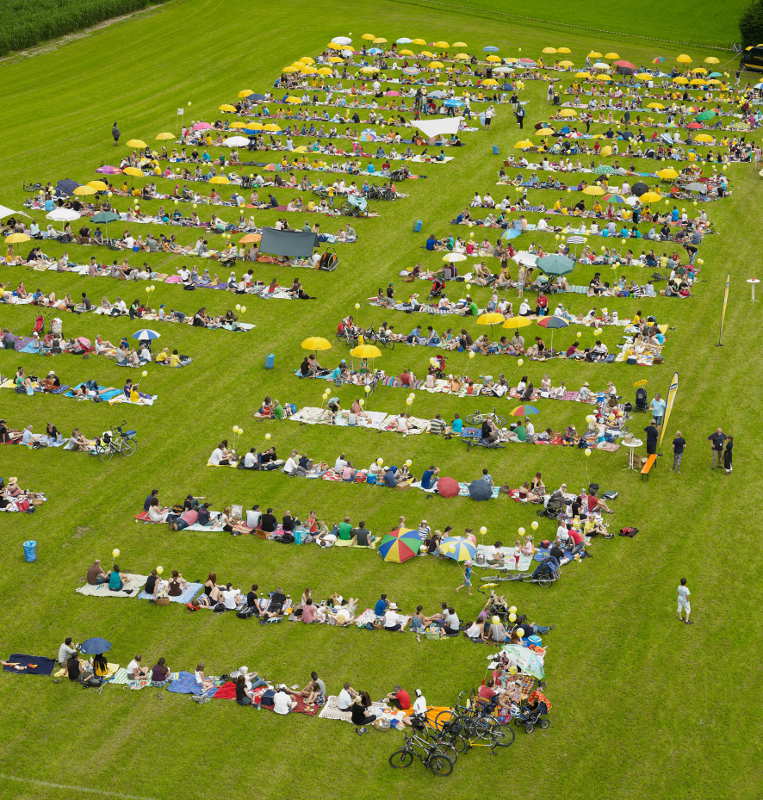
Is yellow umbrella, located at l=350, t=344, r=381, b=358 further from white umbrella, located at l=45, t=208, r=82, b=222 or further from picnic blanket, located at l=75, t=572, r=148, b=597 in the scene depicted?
white umbrella, located at l=45, t=208, r=82, b=222

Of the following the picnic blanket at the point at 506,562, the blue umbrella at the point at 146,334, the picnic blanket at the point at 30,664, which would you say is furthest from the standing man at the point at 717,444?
the picnic blanket at the point at 30,664

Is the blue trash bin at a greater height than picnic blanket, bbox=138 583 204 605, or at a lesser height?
greater

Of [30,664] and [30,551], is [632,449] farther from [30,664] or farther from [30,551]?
[30,664]

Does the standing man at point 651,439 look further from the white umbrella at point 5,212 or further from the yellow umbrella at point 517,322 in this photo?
the white umbrella at point 5,212

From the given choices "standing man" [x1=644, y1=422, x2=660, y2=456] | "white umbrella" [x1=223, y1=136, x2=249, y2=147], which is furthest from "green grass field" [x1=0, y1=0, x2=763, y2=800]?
"white umbrella" [x1=223, y1=136, x2=249, y2=147]

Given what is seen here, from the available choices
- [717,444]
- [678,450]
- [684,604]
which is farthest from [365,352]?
[684,604]

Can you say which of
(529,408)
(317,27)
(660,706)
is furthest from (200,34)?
(660,706)
